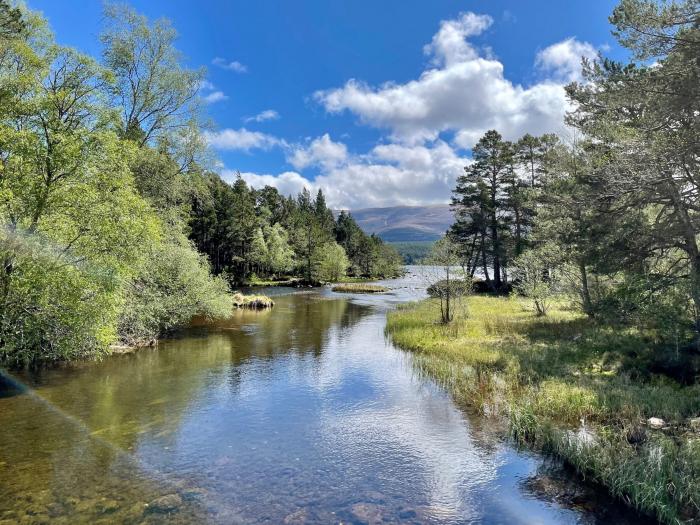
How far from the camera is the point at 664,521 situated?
8562 millimetres

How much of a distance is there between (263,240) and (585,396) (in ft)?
250

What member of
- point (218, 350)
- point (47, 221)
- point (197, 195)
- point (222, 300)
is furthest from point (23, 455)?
point (197, 195)

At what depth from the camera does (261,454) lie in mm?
11953

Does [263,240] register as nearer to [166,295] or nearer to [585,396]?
[166,295]

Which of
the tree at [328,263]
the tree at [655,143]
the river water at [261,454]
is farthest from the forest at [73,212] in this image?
the tree at [328,263]

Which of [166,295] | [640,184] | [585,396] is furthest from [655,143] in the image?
[166,295]

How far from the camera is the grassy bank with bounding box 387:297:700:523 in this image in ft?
30.8

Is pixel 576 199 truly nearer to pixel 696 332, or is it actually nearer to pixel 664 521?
pixel 696 332

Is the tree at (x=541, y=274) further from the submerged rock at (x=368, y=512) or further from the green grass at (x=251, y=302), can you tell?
the green grass at (x=251, y=302)

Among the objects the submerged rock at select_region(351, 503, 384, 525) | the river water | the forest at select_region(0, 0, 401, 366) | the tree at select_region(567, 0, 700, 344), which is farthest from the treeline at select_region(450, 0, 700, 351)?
the forest at select_region(0, 0, 401, 366)

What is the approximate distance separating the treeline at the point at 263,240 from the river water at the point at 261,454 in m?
48.9

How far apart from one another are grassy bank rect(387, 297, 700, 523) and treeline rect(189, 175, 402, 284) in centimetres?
4870

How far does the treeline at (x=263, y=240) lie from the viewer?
80.5 metres

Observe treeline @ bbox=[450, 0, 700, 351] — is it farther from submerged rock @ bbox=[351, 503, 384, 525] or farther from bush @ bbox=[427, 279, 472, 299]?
submerged rock @ bbox=[351, 503, 384, 525]
